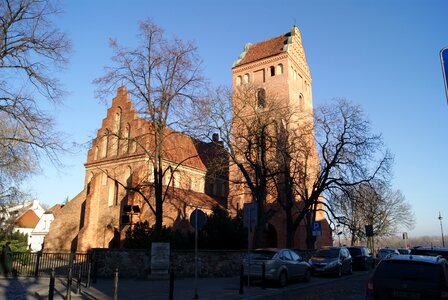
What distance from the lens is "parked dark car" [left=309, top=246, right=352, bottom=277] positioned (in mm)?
20797

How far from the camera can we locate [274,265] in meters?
15.7

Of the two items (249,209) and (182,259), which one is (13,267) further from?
(249,209)

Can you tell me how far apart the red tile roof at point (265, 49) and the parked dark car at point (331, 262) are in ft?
90.4

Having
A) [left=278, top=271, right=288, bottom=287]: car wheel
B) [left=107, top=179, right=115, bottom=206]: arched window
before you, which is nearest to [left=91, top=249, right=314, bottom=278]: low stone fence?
[left=278, top=271, right=288, bottom=287]: car wheel

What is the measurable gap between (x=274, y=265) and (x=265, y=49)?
35.7 meters

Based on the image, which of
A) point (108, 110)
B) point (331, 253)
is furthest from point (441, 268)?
point (108, 110)

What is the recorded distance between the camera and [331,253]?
2205 centimetres

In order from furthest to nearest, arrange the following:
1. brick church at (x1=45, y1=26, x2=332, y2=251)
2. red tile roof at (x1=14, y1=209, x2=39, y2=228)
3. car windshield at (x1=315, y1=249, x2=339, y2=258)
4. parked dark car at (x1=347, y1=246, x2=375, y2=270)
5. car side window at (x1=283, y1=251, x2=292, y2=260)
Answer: red tile roof at (x1=14, y1=209, x2=39, y2=228), brick church at (x1=45, y1=26, x2=332, y2=251), parked dark car at (x1=347, y1=246, x2=375, y2=270), car windshield at (x1=315, y1=249, x2=339, y2=258), car side window at (x1=283, y1=251, x2=292, y2=260)

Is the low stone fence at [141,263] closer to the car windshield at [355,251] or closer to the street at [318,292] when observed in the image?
the street at [318,292]

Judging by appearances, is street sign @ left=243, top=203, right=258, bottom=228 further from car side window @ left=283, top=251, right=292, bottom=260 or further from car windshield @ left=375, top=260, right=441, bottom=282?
car windshield @ left=375, top=260, right=441, bottom=282

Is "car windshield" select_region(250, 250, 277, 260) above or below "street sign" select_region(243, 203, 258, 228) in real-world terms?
below

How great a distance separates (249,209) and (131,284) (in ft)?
19.3

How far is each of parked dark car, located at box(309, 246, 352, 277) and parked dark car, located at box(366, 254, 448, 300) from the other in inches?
517

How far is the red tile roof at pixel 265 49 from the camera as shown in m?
45.5
